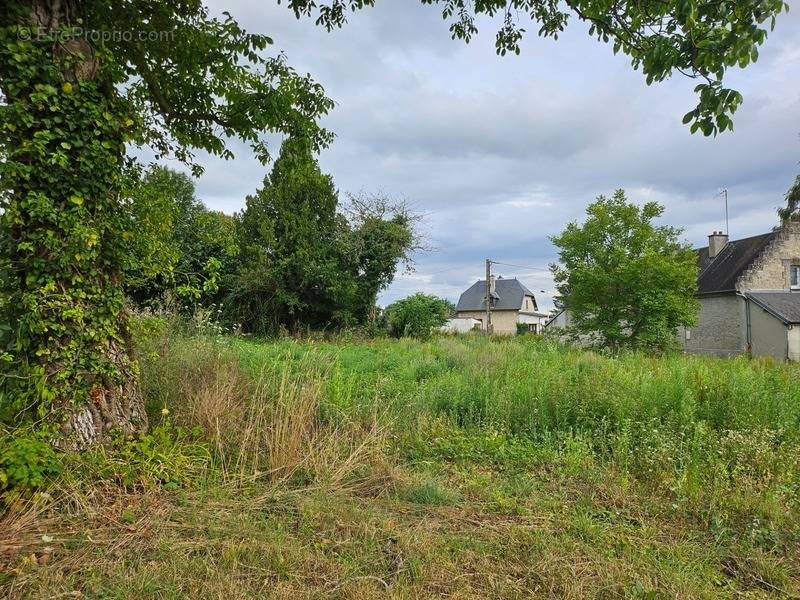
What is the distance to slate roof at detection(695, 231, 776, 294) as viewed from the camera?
24812 millimetres

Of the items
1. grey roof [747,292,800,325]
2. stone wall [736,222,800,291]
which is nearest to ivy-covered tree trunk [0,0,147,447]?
grey roof [747,292,800,325]

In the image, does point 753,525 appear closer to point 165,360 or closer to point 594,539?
point 594,539

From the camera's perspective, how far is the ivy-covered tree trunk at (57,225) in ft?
9.87

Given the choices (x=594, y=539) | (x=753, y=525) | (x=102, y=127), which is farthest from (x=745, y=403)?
(x=102, y=127)

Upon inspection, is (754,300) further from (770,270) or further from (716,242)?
(716,242)

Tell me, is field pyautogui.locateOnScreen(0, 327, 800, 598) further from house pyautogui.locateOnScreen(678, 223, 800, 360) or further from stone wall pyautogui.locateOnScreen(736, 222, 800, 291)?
stone wall pyautogui.locateOnScreen(736, 222, 800, 291)

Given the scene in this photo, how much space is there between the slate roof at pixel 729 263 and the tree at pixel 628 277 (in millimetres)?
9949

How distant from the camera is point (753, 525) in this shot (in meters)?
2.80

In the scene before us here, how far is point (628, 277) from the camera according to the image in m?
16.1

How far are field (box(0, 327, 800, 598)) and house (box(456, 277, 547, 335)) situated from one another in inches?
1747

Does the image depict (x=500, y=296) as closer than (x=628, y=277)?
No

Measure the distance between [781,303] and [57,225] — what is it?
2944 centimetres

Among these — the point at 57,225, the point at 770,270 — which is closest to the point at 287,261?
the point at 57,225

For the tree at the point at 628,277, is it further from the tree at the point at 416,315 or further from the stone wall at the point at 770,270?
the stone wall at the point at 770,270
